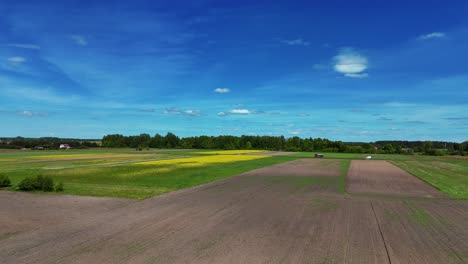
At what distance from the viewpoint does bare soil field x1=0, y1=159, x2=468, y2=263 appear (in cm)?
1017

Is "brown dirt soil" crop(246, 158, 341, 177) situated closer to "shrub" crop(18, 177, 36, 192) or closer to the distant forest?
"shrub" crop(18, 177, 36, 192)

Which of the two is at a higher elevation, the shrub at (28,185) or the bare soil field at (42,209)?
the shrub at (28,185)

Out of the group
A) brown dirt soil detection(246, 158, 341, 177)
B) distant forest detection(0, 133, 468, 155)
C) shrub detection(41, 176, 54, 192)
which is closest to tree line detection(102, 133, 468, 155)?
distant forest detection(0, 133, 468, 155)

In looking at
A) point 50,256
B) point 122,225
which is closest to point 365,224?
point 122,225

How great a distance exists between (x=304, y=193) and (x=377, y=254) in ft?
43.1

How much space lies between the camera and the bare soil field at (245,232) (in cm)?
1017

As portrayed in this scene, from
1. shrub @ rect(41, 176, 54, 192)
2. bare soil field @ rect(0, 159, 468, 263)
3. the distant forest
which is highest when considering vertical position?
the distant forest

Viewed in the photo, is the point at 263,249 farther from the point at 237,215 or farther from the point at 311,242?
the point at 237,215

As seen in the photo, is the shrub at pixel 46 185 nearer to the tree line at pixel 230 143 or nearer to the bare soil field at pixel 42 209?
the bare soil field at pixel 42 209

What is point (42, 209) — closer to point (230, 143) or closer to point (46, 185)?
point (46, 185)

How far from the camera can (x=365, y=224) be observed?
14.5 m

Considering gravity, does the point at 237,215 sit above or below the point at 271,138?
below

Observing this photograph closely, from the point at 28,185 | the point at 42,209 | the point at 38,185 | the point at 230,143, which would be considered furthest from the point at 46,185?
the point at 230,143

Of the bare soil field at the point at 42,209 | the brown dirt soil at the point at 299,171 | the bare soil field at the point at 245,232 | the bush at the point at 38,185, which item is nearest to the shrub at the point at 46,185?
the bush at the point at 38,185
